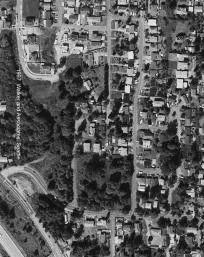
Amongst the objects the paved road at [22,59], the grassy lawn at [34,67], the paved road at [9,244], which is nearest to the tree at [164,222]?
the paved road at [9,244]

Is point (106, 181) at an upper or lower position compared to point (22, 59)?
lower

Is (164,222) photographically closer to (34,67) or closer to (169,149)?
(169,149)

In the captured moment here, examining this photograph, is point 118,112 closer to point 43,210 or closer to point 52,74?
point 52,74

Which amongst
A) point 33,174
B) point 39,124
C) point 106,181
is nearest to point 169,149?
point 106,181

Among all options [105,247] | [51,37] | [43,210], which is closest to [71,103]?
[51,37]

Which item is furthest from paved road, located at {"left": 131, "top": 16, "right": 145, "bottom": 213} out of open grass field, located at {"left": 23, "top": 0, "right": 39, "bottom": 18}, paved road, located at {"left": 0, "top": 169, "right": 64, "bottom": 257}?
open grass field, located at {"left": 23, "top": 0, "right": 39, "bottom": 18}

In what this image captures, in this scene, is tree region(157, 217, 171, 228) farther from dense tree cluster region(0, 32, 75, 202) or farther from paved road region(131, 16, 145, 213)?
dense tree cluster region(0, 32, 75, 202)
